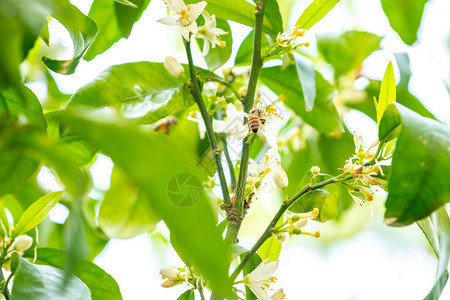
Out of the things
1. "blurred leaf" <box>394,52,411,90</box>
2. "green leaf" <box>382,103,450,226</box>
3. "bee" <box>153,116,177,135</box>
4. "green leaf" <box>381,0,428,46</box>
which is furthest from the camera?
"blurred leaf" <box>394,52,411,90</box>

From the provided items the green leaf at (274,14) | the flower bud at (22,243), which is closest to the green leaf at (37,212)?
the flower bud at (22,243)

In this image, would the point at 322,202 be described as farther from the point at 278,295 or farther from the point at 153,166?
the point at 153,166

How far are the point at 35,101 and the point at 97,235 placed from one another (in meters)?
0.40

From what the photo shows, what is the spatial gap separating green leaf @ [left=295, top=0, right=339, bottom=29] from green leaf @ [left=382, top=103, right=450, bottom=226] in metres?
0.35

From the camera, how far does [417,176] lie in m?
0.43

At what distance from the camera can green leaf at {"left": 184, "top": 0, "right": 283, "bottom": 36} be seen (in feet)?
2.39

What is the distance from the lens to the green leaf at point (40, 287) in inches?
18.5

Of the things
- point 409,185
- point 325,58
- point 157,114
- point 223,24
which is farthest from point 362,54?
point 409,185

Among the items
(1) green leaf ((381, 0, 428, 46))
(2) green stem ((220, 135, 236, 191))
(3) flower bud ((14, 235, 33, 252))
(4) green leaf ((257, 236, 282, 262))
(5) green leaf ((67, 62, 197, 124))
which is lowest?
(3) flower bud ((14, 235, 33, 252))

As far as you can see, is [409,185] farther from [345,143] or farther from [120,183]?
[345,143]

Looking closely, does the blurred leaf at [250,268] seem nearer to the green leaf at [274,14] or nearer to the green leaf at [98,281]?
the green leaf at [98,281]

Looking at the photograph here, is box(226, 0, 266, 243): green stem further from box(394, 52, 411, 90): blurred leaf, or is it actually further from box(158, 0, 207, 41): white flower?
box(394, 52, 411, 90): blurred leaf

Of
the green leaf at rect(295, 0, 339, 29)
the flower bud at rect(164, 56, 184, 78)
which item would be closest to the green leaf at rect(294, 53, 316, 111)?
the green leaf at rect(295, 0, 339, 29)

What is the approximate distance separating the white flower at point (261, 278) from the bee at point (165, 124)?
14.1 inches
